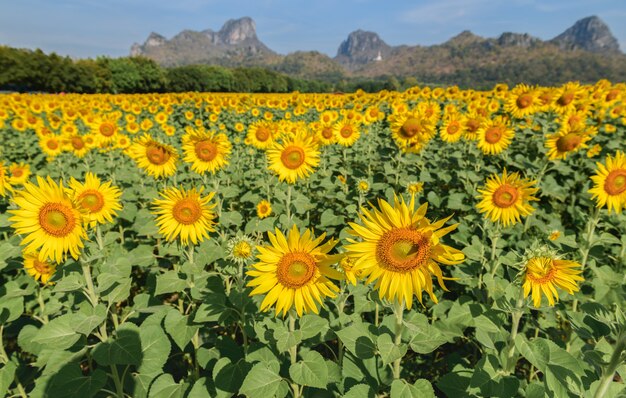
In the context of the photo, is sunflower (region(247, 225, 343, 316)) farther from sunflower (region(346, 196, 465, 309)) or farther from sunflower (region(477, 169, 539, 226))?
sunflower (region(477, 169, 539, 226))

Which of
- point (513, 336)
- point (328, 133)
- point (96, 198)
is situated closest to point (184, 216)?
point (96, 198)

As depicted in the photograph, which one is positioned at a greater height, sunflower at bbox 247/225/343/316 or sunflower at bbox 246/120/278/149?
sunflower at bbox 246/120/278/149

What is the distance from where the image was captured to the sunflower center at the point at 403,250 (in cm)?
211

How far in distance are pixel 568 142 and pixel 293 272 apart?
20.1ft

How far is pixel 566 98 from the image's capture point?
8047mm

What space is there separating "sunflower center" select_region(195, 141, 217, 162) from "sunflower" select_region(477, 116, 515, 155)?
5.51 meters

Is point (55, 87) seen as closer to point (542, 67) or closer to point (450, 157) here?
point (450, 157)

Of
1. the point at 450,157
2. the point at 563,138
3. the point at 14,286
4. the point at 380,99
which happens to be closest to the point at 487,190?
the point at 563,138

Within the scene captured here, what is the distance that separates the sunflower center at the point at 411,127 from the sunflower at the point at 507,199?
8.76 ft

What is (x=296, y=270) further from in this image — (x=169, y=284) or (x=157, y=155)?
(x=157, y=155)

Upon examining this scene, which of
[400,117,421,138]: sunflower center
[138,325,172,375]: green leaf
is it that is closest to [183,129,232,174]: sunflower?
[138,325,172,375]: green leaf

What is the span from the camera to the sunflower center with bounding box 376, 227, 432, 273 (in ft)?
6.92

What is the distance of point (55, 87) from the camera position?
4153 cm

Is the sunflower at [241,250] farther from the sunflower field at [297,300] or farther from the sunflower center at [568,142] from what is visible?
the sunflower center at [568,142]
